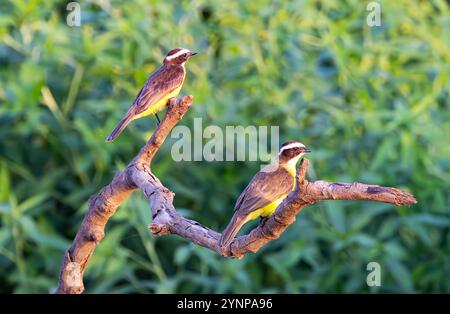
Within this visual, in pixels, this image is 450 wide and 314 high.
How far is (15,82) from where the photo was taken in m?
6.13

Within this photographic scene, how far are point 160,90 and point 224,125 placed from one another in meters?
2.05

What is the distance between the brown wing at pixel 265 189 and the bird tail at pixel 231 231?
0.06 meters

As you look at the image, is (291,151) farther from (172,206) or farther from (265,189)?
(172,206)

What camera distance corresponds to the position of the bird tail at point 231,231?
9.22ft

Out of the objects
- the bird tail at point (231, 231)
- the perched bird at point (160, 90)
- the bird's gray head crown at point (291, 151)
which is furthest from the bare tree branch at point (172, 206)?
the perched bird at point (160, 90)

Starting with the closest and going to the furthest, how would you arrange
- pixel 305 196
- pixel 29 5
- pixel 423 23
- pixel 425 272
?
pixel 305 196 < pixel 425 272 < pixel 29 5 < pixel 423 23

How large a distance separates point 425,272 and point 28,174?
8.01ft

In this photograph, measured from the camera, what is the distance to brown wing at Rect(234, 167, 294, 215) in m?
3.17

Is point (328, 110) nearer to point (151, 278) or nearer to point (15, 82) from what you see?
point (151, 278)

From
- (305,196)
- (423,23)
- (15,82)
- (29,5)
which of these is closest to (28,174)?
(15,82)

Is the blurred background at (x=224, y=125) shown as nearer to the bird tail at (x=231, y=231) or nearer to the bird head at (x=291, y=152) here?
the bird head at (x=291, y=152)

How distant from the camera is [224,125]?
583 centimetres

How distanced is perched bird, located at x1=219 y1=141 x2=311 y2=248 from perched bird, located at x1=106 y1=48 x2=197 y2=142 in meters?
0.60

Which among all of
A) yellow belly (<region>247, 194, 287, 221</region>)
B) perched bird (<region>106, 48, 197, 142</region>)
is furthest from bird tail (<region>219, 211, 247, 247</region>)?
perched bird (<region>106, 48, 197, 142</region>)
